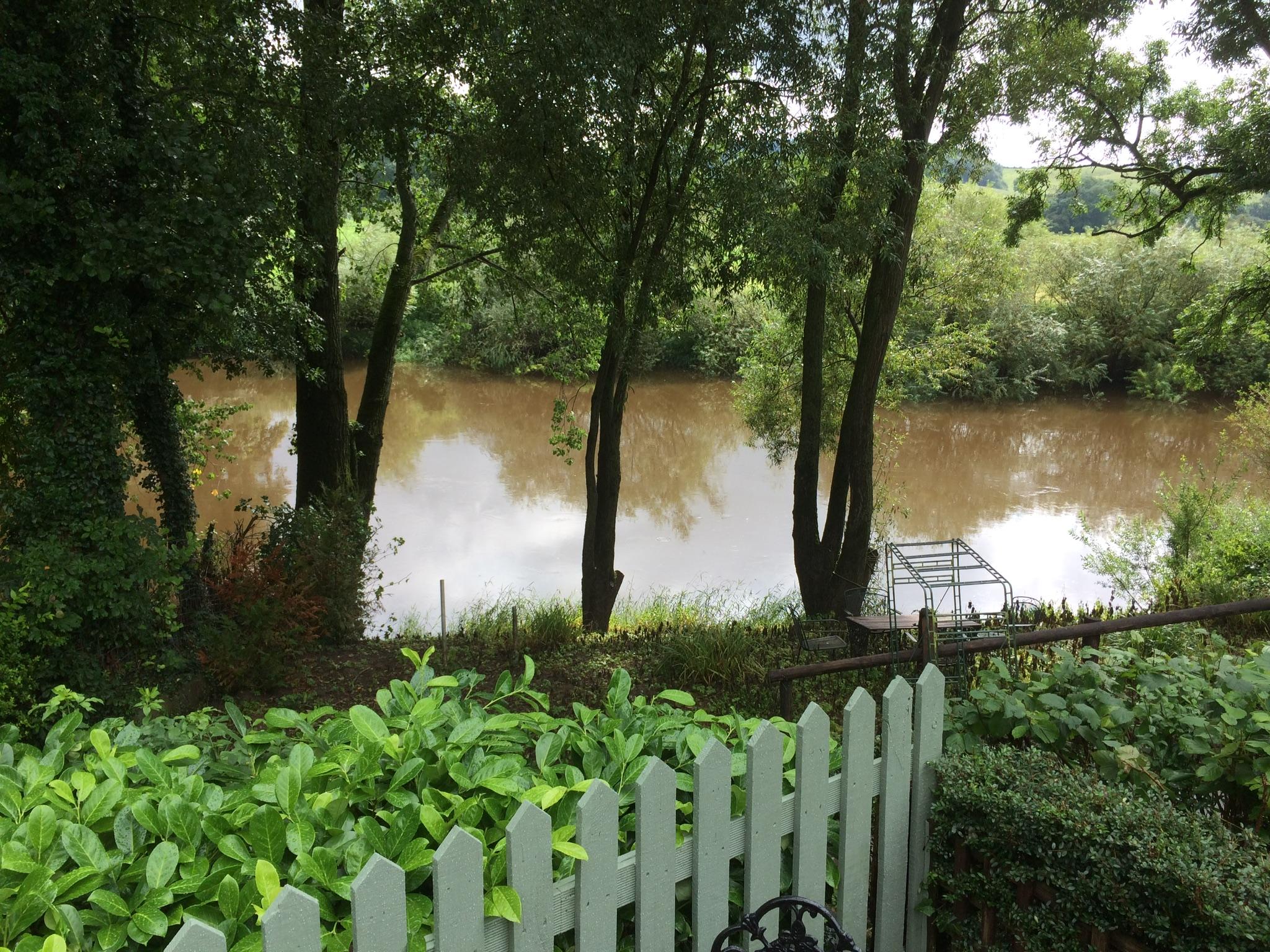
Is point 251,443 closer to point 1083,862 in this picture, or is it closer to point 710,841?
point 710,841

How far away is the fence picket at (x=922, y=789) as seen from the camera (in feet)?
8.14

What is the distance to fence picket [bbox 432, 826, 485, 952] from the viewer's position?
5.28 feet

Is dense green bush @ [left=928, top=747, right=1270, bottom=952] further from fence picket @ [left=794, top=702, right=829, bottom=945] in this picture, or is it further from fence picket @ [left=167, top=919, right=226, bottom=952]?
fence picket @ [left=167, top=919, right=226, bottom=952]

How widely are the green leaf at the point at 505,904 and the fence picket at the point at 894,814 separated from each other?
116 centimetres

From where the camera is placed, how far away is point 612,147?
8398 millimetres

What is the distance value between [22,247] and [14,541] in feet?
6.99

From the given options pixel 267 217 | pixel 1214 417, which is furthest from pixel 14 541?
pixel 1214 417

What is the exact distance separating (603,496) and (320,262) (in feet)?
13.0

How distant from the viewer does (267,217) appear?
708cm

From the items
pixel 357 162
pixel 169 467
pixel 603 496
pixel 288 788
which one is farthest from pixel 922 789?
pixel 357 162

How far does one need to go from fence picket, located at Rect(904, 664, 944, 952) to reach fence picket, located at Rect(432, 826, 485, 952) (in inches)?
53.6

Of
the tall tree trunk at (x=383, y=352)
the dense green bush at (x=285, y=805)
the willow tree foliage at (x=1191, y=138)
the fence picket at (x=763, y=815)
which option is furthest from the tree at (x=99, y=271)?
the willow tree foliage at (x=1191, y=138)

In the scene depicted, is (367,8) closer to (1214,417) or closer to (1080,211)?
(1080,211)

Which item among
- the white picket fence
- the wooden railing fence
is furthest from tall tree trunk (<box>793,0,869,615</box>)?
the white picket fence
